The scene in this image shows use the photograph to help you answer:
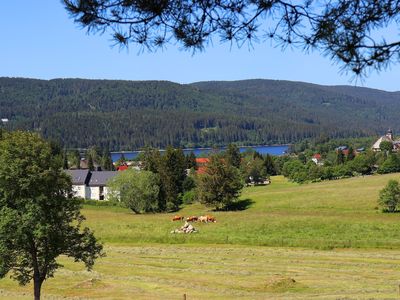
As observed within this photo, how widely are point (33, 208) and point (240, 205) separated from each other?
6739 cm

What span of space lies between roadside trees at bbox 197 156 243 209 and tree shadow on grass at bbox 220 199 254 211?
2.66 m

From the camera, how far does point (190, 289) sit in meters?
34.7

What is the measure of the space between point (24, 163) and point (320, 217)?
47445mm

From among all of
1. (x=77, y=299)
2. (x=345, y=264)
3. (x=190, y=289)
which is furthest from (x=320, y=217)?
(x=77, y=299)

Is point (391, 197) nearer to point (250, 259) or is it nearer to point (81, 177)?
point (250, 259)

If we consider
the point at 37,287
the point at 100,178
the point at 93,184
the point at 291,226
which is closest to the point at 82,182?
the point at 93,184

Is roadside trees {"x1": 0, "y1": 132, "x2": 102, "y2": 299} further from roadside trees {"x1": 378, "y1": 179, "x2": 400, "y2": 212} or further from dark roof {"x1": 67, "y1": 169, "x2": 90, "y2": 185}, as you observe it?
dark roof {"x1": 67, "y1": 169, "x2": 90, "y2": 185}

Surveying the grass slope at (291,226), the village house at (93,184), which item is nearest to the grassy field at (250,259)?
the grass slope at (291,226)

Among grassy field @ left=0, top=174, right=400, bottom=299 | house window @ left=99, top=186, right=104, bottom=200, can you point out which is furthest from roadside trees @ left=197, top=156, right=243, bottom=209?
house window @ left=99, top=186, right=104, bottom=200

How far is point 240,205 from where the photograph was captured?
92.3 m

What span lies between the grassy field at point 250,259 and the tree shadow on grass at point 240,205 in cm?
1104

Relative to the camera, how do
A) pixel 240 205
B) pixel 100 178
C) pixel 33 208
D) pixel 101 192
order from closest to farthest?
pixel 33 208 < pixel 240 205 < pixel 100 178 < pixel 101 192

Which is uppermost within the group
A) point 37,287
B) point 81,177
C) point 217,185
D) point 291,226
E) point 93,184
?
point 81,177

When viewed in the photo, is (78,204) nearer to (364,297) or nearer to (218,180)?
(364,297)
